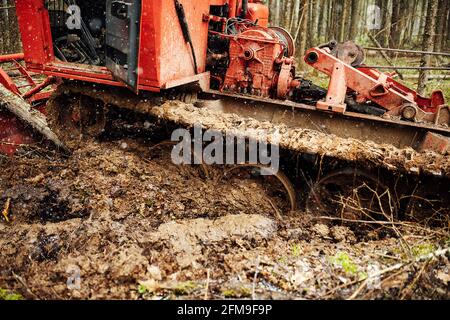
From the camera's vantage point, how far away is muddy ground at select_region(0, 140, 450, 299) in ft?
9.53

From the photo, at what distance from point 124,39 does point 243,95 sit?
167cm

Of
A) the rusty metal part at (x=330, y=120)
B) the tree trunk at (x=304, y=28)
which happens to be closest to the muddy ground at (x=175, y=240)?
the rusty metal part at (x=330, y=120)

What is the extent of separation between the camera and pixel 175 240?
351 cm

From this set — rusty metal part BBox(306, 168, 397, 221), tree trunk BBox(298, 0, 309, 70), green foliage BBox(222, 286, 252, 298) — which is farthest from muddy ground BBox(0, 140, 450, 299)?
tree trunk BBox(298, 0, 309, 70)

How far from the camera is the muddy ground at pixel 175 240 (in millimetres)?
2906

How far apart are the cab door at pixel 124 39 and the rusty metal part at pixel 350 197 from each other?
2.37 m

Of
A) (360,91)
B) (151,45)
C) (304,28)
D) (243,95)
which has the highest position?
(304,28)

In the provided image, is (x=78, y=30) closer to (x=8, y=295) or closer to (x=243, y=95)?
(x=243, y=95)

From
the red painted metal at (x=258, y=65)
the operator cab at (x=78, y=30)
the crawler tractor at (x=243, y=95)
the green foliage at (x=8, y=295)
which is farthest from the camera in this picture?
the operator cab at (x=78, y=30)

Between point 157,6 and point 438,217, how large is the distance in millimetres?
3622

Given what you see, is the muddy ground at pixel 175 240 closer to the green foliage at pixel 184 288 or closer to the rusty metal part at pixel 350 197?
the green foliage at pixel 184 288

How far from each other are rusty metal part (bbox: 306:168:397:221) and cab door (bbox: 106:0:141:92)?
2367 millimetres

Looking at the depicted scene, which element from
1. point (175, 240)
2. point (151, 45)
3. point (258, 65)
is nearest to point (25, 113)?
point (151, 45)

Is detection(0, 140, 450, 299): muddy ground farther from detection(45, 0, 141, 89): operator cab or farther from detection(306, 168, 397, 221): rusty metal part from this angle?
detection(45, 0, 141, 89): operator cab
